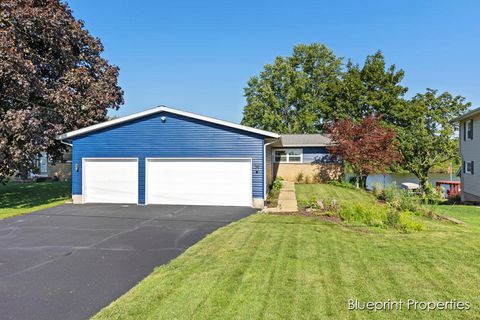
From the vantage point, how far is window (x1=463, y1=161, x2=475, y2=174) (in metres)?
18.4

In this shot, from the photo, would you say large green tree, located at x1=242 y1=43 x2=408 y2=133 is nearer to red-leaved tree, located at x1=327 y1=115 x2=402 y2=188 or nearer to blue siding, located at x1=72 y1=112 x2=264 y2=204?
red-leaved tree, located at x1=327 y1=115 x2=402 y2=188

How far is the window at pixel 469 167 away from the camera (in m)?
18.4

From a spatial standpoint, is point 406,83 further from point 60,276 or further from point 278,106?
point 60,276

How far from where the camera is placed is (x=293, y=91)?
38.0 meters

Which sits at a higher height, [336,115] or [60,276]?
[336,115]

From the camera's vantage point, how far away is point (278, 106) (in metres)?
37.9

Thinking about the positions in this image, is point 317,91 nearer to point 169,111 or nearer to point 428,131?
point 428,131

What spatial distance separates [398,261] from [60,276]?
19.6 feet

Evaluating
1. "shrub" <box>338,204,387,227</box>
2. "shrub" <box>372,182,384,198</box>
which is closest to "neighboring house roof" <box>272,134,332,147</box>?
"shrub" <box>372,182,384,198</box>

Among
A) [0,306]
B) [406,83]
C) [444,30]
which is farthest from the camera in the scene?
[406,83]

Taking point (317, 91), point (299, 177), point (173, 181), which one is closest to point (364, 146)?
point (299, 177)

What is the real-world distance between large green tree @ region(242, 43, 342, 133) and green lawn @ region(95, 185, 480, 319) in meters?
30.6

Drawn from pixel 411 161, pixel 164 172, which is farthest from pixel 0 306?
pixel 411 161

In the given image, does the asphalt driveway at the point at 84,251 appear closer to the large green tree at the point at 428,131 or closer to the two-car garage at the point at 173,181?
the two-car garage at the point at 173,181
